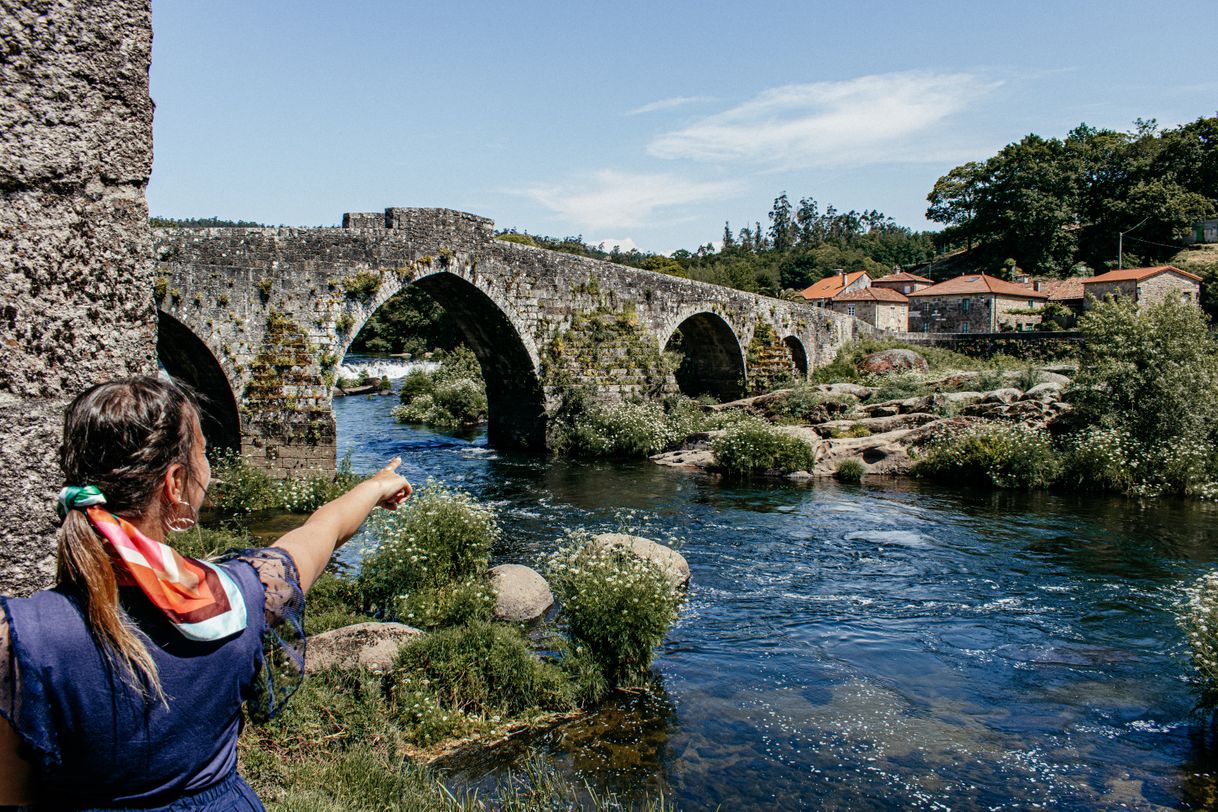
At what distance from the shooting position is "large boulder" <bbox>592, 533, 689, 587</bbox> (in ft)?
30.9

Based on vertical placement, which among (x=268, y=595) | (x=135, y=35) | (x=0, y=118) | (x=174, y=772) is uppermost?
(x=135, y=35)

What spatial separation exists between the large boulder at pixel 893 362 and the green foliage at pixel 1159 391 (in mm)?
13812

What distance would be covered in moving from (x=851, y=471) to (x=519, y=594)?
12205 mm

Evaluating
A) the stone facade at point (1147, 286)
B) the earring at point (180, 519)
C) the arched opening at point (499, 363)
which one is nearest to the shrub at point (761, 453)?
the arched opening at point (499, 363)

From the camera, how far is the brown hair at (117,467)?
4.82ft

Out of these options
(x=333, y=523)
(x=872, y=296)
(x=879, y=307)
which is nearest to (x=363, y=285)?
(x=333, y=523)

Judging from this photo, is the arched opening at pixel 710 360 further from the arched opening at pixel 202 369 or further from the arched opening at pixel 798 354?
the arched opening at pixel 202 369

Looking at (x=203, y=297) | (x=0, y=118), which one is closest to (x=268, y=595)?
(x=0, y=118)

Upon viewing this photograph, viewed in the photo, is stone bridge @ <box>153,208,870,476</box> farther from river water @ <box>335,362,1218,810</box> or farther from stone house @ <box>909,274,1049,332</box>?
stone house @ <box>909,274,1049,332</box>

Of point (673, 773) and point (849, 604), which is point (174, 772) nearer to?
point (673, 773)

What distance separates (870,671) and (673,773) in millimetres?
2955

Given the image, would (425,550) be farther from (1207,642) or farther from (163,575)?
(163,575)

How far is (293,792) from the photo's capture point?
15.8 ft

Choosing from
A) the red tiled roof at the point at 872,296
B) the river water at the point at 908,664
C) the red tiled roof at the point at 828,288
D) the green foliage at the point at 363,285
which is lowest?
the river water at the point at 908,664
